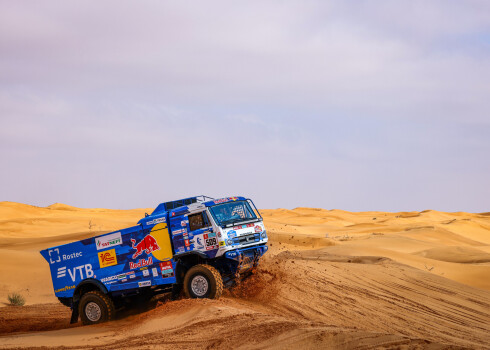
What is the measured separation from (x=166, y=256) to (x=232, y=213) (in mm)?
2049

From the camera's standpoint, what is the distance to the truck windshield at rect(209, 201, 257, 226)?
14531 millimetres

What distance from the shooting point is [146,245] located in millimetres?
14906

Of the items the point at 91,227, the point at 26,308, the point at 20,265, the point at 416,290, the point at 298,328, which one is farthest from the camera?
the point at 91,227

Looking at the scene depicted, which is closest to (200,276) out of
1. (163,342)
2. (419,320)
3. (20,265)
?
(163,342)

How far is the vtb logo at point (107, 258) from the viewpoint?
50.4ft

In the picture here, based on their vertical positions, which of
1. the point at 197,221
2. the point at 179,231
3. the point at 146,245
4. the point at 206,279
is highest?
the point at 197,221

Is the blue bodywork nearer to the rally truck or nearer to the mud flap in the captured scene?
the rally truck

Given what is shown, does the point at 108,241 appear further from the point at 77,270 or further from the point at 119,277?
the point at 77,270

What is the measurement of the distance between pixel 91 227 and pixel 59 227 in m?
4.87

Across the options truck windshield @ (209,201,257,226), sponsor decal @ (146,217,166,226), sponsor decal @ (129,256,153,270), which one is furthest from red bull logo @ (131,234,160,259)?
truck windshield @ (209,201,257,226)

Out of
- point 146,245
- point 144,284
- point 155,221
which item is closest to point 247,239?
point 155,221

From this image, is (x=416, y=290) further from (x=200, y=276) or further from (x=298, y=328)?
(x=298, y=328)

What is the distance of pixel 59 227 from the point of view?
164 ft

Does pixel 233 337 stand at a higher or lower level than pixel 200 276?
lower
